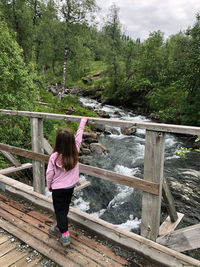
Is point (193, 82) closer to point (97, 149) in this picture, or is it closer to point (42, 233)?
point (97, 149)

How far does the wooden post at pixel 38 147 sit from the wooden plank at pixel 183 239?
248cm

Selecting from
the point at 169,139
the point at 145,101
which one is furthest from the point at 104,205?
the point at 145,101

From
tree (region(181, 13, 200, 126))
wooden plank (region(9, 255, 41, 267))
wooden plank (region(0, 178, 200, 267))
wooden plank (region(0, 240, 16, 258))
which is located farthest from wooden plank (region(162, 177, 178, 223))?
tree (region(181, 13, 200, 126))

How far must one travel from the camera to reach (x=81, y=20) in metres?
20.9

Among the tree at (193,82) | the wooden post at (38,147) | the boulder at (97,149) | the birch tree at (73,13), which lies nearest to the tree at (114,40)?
the birch tree at (73,13)

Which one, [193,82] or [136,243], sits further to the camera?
[193,82]

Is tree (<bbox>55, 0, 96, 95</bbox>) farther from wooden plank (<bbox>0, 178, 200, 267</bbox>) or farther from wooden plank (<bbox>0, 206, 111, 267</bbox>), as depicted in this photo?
wooden plank (<bbox>0, 178, 200, 267</bbox>)

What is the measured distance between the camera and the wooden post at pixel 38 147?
12.4 feet

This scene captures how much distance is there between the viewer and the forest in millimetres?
8039

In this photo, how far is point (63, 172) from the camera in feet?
9.16

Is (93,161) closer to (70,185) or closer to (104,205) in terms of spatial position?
(104,205)

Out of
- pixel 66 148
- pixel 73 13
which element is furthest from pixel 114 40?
pixel 66 148

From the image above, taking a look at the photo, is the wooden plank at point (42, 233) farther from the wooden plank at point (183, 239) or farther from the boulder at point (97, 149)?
the boulder at point (97, 149)

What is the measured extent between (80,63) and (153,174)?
21.6 m
